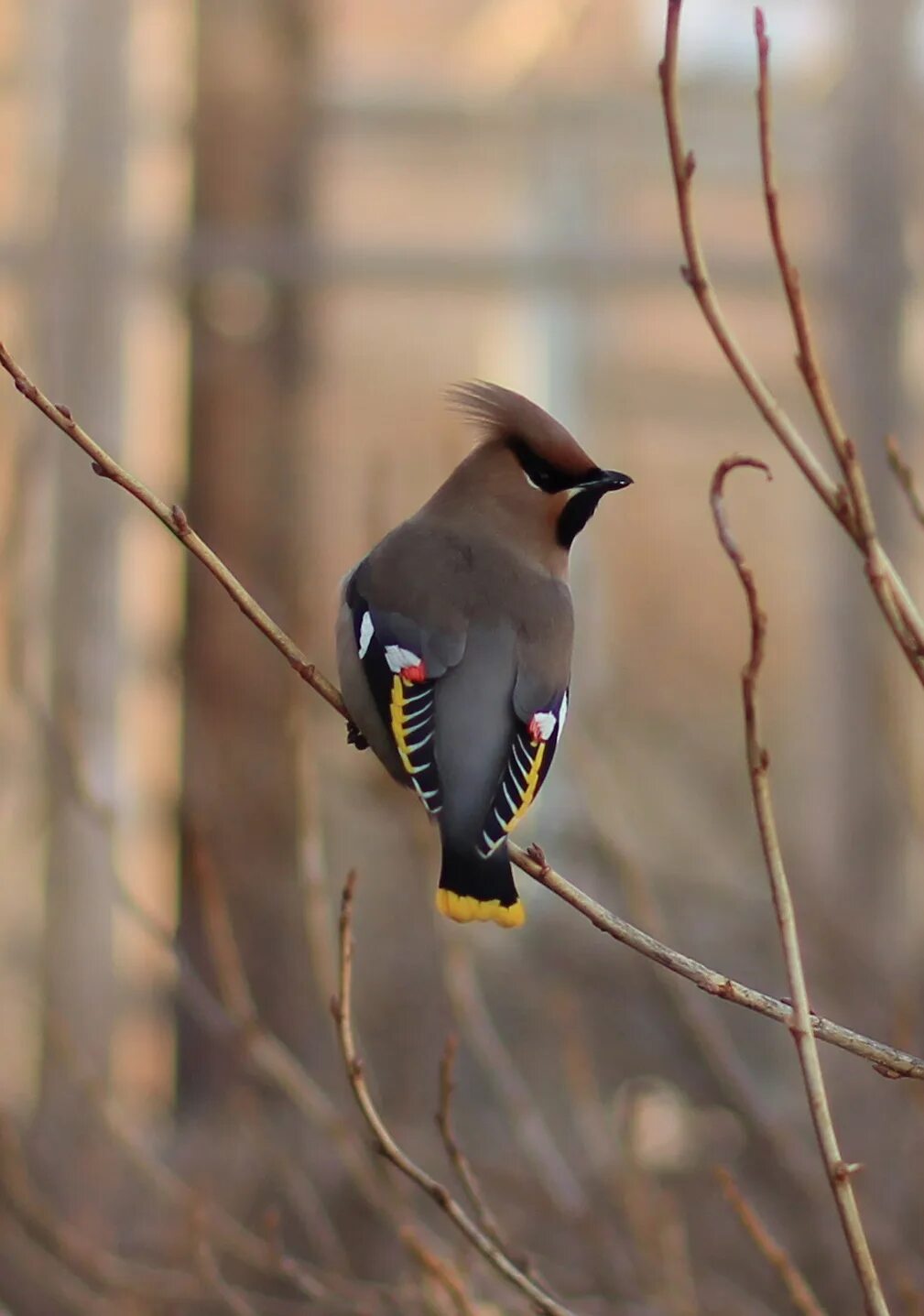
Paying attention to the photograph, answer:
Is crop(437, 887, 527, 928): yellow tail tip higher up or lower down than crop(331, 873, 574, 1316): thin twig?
higher up

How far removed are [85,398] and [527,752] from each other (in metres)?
3.30

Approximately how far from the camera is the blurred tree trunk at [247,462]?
15.4 ft

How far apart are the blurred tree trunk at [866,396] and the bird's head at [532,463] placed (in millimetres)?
2975

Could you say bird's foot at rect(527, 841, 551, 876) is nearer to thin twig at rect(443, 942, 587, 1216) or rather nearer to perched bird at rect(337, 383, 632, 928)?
perched bird at rect(337, 383, 632, 928)

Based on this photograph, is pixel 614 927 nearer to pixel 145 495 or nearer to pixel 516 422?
pixel 145 495

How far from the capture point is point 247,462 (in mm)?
4727

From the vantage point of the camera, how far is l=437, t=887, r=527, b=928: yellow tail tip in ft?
5.16

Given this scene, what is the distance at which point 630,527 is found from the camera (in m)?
4.97

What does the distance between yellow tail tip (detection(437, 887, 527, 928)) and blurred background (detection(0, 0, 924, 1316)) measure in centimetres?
296

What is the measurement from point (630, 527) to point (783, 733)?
2.33 feet

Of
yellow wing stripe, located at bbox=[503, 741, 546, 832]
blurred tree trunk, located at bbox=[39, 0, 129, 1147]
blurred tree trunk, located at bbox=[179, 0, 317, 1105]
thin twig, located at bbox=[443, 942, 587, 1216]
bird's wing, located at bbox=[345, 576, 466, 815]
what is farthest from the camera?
blurred tree trunk, located at bbox=[39, 0, 129, 1147]

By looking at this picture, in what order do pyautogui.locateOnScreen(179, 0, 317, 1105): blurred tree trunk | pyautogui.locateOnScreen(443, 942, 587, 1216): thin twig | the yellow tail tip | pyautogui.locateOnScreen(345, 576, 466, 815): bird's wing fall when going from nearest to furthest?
the yellow tail tip, pyautogui.locateOnScreen(345, 576, 466, 815): bird's wing, pyautogui.locateOnScreen(443, 942, 587, 1216): thin twig, pyautogui.locateOnScreen(179, 0, 317, 1105): blurred tree trunk

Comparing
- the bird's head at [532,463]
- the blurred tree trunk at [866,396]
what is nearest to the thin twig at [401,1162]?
the bird's head at [532,463]

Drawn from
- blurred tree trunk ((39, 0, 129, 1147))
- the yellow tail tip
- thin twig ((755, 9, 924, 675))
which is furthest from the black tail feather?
blurred tree trunk ((39, 0, 129, 1147))
